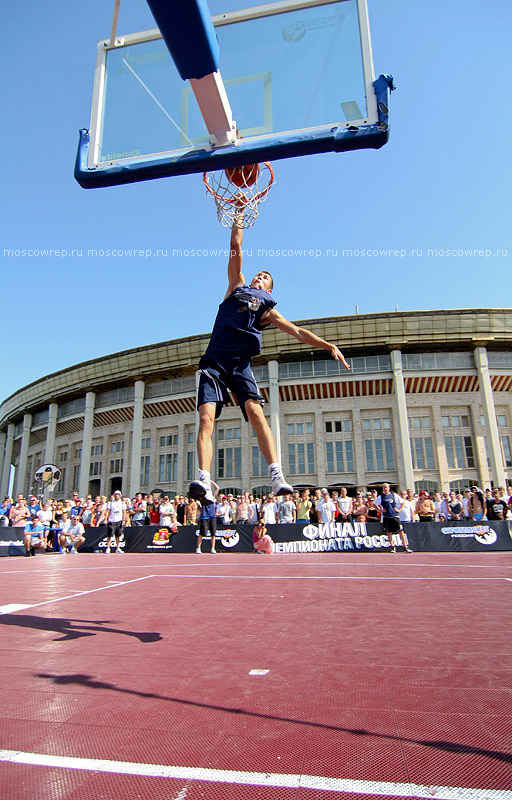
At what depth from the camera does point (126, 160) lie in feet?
17.2

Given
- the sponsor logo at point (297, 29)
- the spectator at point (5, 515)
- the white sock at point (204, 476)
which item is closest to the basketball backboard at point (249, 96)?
the sponsor logo at point (297, 29)

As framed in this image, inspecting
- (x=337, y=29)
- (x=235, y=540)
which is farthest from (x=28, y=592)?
(x=235, y=540)

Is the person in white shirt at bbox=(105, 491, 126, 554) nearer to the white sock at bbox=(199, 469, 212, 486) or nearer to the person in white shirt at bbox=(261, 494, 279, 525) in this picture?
the person in white shirt at bbox=(261, 494, 279, 525)

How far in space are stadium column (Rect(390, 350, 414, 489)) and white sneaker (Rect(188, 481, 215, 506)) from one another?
3299 centimetres

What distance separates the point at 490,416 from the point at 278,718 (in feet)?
121

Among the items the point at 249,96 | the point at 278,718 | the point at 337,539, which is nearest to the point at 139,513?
the point at 337,539

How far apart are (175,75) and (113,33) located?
31.6 inches

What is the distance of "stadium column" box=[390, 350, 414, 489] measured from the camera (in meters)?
35.6

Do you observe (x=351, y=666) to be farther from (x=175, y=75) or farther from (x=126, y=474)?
(x=126, y=474)

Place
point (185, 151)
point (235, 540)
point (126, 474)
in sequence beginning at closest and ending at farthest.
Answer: point (185, 151)
point (235, 540)
point (126, 474)

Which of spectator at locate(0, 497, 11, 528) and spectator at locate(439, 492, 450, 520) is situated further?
spectator at locate(0, 497, 11, 528)

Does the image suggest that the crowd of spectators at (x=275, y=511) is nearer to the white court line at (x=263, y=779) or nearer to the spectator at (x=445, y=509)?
the spectator at (x=445, y=509)

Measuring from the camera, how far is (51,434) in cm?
4856

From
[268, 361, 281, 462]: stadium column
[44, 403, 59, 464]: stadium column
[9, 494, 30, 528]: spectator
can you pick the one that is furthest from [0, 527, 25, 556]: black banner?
[44, 403, 59, 464]: stadium column
